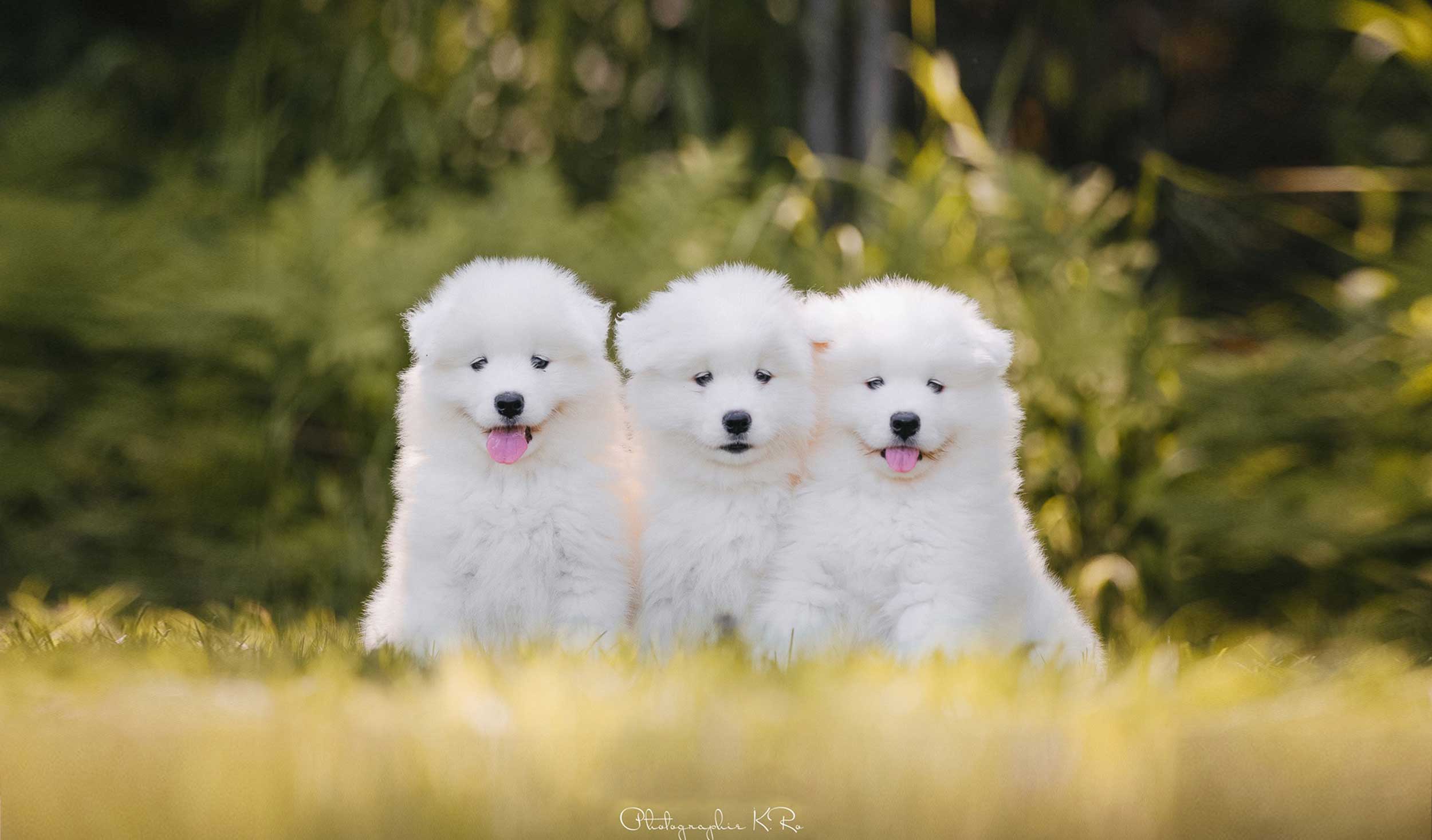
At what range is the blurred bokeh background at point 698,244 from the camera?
4234 millimetres

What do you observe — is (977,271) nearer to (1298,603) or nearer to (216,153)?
(1298,603)

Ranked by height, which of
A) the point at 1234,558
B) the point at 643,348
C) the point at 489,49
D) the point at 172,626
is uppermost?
the point at 489,49

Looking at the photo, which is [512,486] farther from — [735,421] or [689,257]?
[689,257]

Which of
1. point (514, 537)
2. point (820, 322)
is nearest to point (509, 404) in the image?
point (514, 537)

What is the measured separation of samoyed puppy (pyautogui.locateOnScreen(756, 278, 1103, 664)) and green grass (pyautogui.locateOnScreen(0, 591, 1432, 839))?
204 mm

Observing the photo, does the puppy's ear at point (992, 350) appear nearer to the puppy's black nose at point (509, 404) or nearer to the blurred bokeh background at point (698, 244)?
the puppy's black nose at point (509, 404)

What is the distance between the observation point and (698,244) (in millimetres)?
4359

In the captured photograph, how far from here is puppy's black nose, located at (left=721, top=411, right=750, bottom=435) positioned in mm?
2135

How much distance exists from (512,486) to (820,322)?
24.3 inches

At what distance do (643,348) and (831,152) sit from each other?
2982 mm

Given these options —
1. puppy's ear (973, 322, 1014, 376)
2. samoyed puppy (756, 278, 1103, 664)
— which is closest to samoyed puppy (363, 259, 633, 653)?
samoyed puppy (756, 278, 1103, 664)

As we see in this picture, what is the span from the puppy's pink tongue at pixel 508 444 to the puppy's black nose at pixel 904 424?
64cm

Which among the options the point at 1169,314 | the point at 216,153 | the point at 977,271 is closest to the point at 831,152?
the point at 977,271

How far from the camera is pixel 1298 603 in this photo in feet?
14.9
